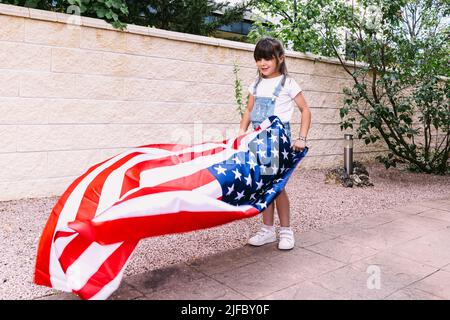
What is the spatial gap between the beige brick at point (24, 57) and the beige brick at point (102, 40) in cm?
41

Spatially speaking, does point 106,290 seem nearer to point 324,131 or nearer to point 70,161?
point 70,161

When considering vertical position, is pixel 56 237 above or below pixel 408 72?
below

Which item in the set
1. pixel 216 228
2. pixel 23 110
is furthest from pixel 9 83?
pixel 216 228

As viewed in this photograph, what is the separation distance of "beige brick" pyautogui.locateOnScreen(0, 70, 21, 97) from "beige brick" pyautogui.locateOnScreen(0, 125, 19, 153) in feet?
1.07

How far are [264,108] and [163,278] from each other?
1.41 meters

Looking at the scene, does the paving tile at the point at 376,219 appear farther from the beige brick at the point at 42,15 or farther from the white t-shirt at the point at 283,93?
the beige brick at the point at 42,15

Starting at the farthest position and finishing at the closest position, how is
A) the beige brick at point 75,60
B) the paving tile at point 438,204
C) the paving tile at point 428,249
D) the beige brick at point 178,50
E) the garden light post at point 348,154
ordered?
the garden light post at point 348,154 < the beige brick at point 178,50 < the paving tile at point 438,204 < the beige brick at point 75,60 < the paving tile at point 428,249

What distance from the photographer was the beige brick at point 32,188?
4.11 meters

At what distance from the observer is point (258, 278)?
8.41ft

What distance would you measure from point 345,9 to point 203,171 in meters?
4.61

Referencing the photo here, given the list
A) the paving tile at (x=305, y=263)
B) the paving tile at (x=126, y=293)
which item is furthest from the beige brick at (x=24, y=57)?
the paving tile at (x=305, y=263)

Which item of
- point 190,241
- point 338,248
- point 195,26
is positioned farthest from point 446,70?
point 190,241

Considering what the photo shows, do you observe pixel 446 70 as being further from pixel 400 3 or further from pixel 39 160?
pixel 39 160

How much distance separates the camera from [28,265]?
2703mm
